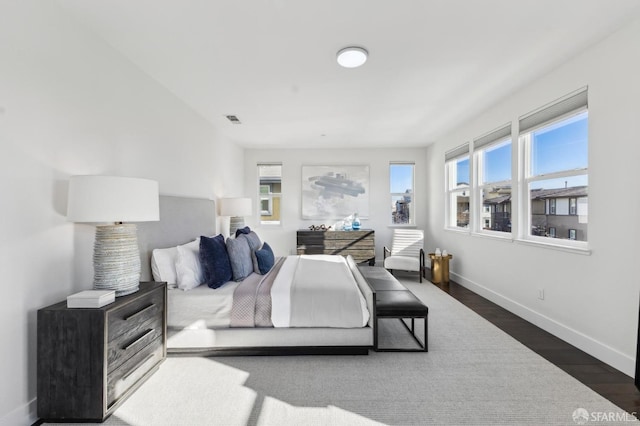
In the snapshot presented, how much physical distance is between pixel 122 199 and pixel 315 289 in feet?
5.26

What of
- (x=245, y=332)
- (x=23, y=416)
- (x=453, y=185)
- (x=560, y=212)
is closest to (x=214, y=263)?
(x=245, y=332)

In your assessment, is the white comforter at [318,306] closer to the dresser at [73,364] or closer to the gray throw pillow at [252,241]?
the gray throw pillow at [252,241]

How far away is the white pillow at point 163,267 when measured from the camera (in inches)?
102

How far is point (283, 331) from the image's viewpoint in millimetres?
2393

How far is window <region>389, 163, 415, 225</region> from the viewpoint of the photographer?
6184 mm

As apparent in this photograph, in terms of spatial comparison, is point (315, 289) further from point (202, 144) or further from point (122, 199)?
point (202, 144)

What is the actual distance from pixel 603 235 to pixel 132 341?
3.70 m

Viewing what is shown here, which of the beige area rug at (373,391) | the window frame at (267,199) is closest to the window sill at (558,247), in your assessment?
the beige area rug at (373,391)

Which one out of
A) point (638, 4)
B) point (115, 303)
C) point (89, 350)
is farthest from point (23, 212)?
point (638, 4)

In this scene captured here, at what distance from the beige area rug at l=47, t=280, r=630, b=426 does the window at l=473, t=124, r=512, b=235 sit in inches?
72.6

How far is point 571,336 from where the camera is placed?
2.56 metres

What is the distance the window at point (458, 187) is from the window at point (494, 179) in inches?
13.3

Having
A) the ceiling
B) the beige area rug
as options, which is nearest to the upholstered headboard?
the beige area rug

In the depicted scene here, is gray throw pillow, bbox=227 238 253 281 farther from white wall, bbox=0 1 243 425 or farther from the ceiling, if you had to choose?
the ceiling
